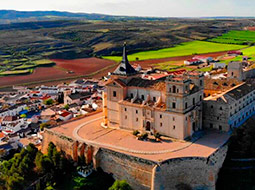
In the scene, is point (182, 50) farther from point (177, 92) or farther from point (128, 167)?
point (128, 167)

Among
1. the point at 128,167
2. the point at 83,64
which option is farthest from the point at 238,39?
the point at 128,167

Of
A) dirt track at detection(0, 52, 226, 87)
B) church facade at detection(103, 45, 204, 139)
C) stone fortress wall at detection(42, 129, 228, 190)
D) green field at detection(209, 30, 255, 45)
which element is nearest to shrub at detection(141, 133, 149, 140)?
church facade at detection(103, 45, 204, 139)

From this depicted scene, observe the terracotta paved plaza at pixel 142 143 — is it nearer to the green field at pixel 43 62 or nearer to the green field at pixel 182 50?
the green field at pixel 43 62

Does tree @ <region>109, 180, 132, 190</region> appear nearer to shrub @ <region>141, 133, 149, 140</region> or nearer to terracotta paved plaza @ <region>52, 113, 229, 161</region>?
terracotta paved plaza @ <region>52, 113, 229, 161</region>

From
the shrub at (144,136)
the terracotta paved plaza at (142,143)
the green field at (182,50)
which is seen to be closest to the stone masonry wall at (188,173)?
the terracotta paved plaza at (142,143)

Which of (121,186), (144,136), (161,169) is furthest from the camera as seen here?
(144,136)

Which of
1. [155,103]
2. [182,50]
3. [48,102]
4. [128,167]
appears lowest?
[48,102]
